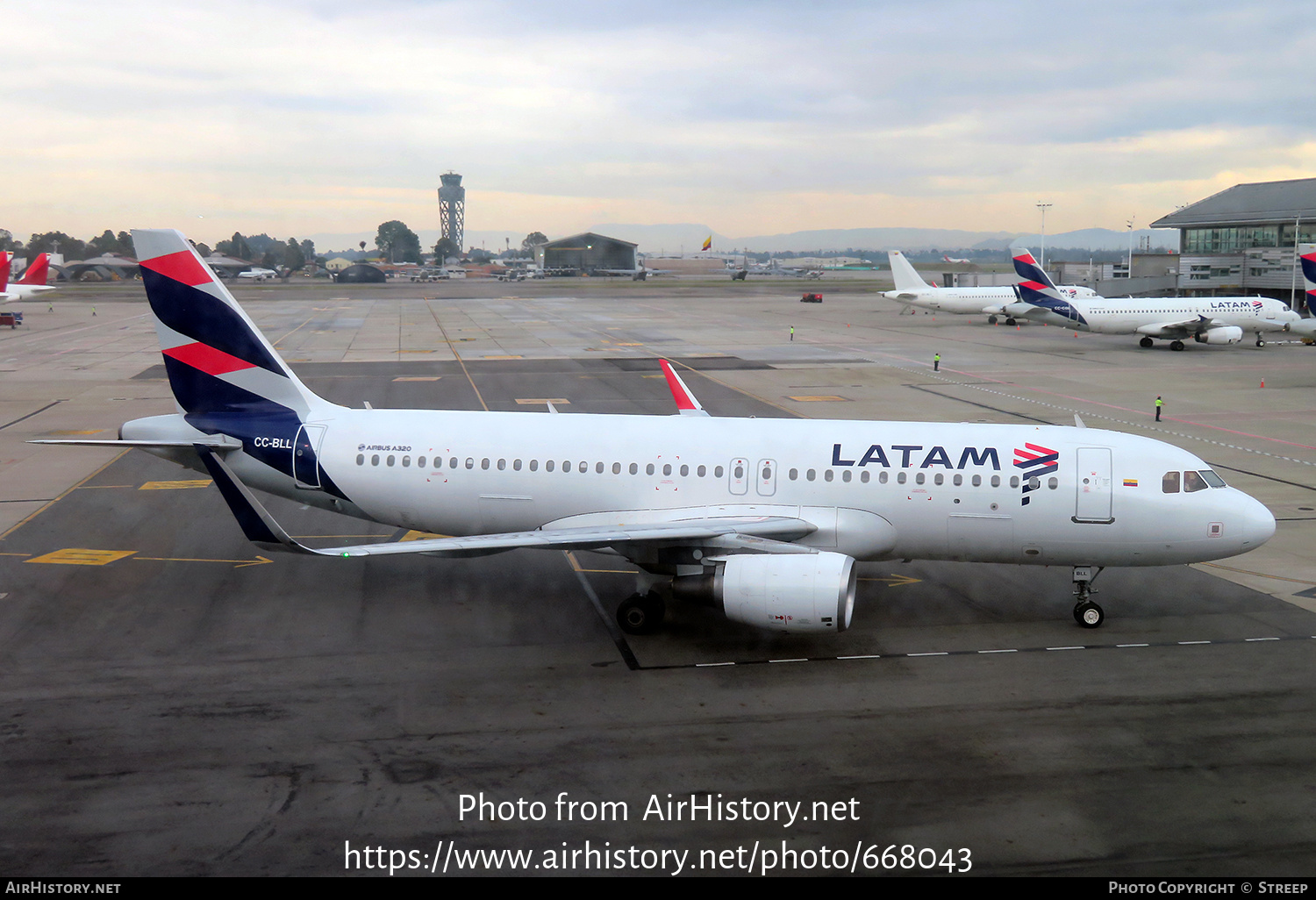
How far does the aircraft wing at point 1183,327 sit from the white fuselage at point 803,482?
6059 centimetres

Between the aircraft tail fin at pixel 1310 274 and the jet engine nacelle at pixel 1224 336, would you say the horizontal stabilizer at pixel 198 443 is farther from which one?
the jet engine nacelle at pixel 1224 336

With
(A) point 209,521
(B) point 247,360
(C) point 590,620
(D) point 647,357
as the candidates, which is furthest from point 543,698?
(D) point 647,357

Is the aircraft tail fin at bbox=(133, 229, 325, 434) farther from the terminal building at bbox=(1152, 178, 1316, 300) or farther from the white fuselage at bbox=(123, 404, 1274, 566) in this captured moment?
the terminal building at bbox=(1152, 178, 1316, 300)

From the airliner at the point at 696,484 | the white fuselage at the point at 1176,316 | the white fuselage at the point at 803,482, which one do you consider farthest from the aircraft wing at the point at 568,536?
the white fuselage at the point at 1176,316

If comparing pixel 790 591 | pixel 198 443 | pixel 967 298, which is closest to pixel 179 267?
pixel 198 443

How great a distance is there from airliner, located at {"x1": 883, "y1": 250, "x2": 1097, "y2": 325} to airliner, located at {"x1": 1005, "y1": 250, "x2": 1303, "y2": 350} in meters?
16.5

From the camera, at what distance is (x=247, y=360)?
23109 mm

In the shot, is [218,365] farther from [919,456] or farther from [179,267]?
[919,456]

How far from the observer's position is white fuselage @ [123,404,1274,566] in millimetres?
20000

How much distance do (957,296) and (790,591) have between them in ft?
287

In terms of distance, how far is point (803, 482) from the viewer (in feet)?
68.3

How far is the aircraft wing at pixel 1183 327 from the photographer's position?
7400 centimetres
